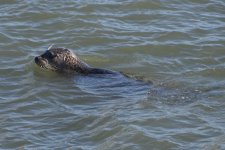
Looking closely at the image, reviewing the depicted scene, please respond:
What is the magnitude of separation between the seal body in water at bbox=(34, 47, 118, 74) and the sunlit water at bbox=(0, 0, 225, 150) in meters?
0.19

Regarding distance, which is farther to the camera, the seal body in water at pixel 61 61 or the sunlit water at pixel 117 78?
the seal body in water at pixel 61 61

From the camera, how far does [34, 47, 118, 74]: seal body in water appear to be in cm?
1196

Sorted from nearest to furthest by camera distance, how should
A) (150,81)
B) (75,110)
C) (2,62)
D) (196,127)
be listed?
(196,127)
(75,110)
(150,81)
(2,62)

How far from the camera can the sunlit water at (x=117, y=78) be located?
930 centimetres

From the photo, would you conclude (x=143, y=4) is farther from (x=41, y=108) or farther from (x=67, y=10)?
(x=41, y=108)

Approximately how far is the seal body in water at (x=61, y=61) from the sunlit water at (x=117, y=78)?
19cm

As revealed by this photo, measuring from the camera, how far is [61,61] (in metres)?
12.1

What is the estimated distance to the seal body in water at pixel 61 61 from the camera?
39.2ft

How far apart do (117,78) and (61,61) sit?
1.19 metres

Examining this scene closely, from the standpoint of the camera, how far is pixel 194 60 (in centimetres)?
1236

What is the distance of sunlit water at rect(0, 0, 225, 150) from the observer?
9.30 meters

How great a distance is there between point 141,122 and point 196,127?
0.77 meters

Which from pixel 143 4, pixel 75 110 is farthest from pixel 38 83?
pixel 143 4

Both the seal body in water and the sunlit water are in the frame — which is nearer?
the sunlit water
